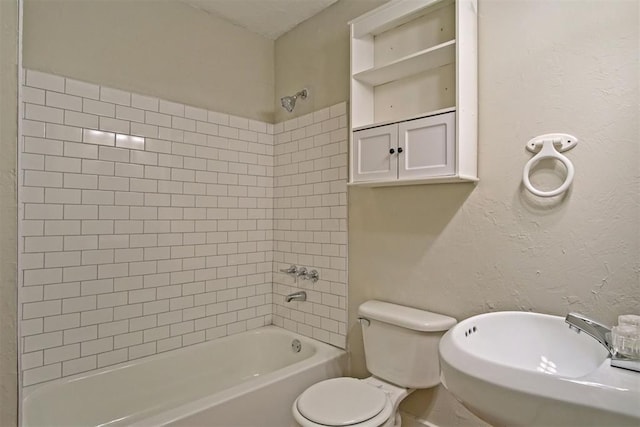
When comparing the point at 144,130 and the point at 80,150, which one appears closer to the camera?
the point at 80,150

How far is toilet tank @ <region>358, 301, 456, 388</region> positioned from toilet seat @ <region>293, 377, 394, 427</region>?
136mm

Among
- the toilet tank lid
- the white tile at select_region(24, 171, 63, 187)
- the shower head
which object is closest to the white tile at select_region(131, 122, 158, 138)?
the white tile at select_region(24, 171, 63, 187)

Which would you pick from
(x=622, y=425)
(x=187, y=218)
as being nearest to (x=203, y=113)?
(x=187, y=218)

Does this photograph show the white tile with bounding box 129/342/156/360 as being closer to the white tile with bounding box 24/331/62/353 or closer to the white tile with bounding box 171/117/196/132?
the white tile with bounding box 24/331/62/353

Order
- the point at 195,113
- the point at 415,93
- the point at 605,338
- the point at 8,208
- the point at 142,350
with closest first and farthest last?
the point at 8,208
the point at 605,338
the point at 415,93
the point at 142,350
the point at 195,113

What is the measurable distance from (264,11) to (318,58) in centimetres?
46

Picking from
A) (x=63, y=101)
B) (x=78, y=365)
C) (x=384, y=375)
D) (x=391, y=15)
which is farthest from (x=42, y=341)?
(x=391, y=15)

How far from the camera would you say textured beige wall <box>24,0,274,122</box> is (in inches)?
72.9

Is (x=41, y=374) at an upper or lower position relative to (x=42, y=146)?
lower

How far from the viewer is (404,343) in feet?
5.56

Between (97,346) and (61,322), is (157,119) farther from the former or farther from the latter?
(97,346)

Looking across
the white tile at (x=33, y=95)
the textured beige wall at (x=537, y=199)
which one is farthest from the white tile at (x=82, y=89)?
the textured beige wall at (x=537, y=199)

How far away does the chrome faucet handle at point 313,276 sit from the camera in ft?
7.70

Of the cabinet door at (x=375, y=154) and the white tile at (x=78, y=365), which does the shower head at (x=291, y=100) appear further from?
the white tile at (x=78, y=365)
